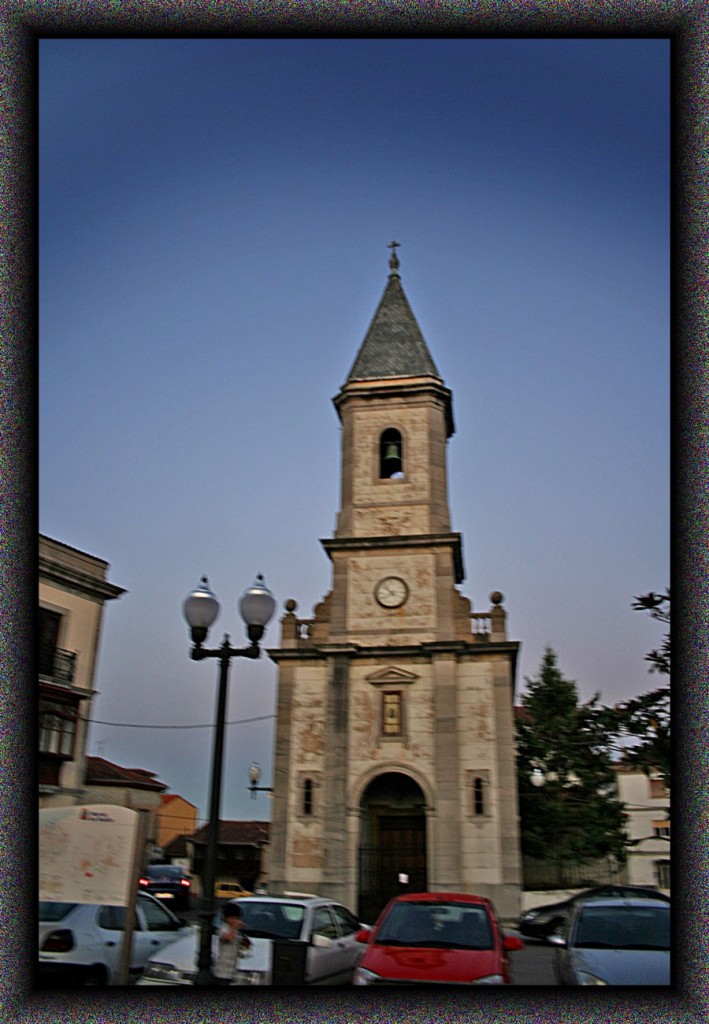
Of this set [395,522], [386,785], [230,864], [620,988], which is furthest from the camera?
[230,864]

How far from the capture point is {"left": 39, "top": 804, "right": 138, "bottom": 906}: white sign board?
298 inches

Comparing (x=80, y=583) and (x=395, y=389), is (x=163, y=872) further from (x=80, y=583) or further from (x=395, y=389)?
(x=395, y=389)

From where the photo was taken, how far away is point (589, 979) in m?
7.58

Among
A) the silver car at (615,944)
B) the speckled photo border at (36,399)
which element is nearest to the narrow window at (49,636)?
the speckled photo border at (36,399)

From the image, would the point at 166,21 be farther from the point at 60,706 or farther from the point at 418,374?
the point at 418,374

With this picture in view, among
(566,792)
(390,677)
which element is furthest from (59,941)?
(566,792)

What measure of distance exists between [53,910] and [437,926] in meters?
3.75

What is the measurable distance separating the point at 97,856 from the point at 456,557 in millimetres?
17518

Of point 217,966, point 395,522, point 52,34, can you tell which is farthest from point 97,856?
point 395,522

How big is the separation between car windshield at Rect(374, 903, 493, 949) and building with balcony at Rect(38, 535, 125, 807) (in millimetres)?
3829

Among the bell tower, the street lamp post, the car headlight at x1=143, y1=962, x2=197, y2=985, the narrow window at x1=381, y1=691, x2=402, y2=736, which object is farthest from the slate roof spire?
the car headlight at x1=143, y1=962, x2=197, y2=985

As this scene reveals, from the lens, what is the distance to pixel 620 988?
6.68 m

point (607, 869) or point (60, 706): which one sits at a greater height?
point (60, 706)

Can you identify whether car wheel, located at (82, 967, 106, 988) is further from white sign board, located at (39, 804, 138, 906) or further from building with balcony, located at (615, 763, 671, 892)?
building with balcony, located at (615, 763, 671, 892)
